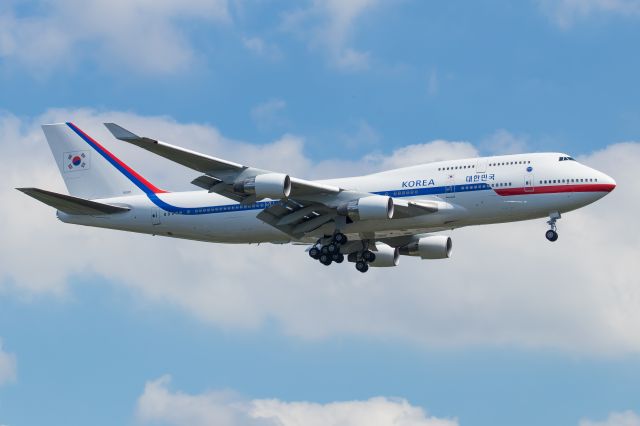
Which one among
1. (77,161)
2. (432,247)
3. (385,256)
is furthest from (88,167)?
(432,247)

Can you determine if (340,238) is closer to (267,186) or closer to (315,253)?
(315,253)

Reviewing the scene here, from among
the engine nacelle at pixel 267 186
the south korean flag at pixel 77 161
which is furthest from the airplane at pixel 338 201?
the south korean flag at pixel 77 161

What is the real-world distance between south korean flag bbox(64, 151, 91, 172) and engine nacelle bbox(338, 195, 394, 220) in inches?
746

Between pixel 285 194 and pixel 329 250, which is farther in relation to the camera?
pixel 329 250

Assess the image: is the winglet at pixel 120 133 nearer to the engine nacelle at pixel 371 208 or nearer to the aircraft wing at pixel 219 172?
the aircraft wing at pixel 219 172

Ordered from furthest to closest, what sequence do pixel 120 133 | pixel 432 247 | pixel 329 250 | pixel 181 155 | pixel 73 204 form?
1. pixel 432 247
2. pixel 73 204
3. pixel 329 250
4. pixel 181 155
5. pixel 120 133

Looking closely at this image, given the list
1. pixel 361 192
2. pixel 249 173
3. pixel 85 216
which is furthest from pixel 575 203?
pixel 85 216

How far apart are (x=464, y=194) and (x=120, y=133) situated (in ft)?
57.3

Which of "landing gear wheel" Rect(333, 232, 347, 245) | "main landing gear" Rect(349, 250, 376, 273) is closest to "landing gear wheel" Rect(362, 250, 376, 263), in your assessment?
"main landing gear" Rect(349, 250, 376, 273)

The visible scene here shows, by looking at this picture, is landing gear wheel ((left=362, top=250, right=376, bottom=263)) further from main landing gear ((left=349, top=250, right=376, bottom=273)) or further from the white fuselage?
the white fuselage

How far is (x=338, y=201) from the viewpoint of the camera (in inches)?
2403

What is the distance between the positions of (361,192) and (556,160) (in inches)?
395

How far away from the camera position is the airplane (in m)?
59.2

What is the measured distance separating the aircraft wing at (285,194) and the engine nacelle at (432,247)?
30.6 ft
